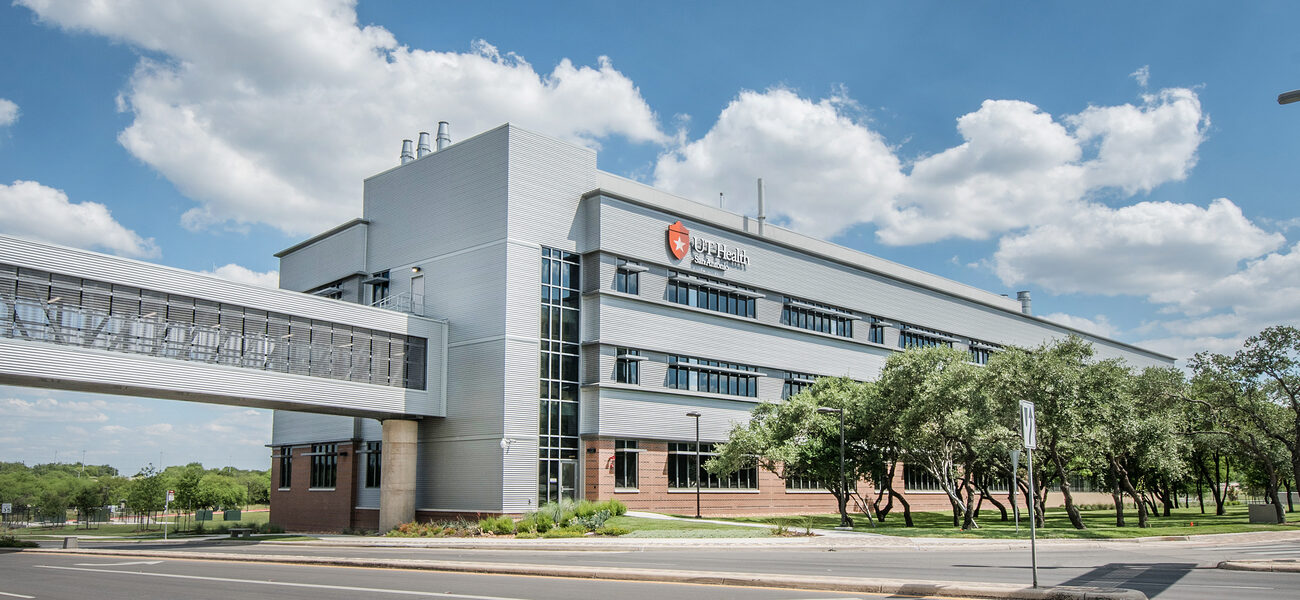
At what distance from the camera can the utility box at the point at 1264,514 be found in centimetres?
4781

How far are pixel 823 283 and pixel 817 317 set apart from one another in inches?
91.5

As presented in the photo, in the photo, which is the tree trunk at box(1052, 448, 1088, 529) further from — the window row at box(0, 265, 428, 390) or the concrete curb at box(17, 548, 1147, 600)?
the window row at box(0, 265, 428, 390)

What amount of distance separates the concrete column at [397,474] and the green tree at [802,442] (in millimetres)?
14713

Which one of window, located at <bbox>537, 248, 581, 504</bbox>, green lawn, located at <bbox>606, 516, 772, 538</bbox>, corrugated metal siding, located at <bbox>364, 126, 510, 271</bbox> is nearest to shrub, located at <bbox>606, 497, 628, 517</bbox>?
green lawn, located at <bbox>606, 516, 772, 538</bbox>

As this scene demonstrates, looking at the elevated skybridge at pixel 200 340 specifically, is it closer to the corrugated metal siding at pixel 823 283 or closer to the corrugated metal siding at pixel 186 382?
the corrugated metal siding at pixel 186 382

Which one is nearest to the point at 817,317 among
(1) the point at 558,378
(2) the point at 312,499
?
(1) the point at 558,378

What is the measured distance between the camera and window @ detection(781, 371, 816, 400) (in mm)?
57281

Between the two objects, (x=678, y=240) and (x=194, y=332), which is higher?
(x=678, y=240)

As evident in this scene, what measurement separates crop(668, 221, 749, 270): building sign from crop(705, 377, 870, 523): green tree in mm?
10105

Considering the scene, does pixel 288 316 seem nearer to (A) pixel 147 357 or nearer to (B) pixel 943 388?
(A) pixel 147 357

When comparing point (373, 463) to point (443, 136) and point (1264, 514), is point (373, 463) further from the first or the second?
point (1264, 514)

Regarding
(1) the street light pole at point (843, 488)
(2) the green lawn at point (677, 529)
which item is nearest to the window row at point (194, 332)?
(2) the green lawn at point (677, 529)

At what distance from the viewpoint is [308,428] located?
176 feet

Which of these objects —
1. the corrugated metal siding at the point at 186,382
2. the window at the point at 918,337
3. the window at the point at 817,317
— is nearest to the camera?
the corrugated metal siding at the point at 186,382
